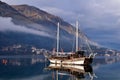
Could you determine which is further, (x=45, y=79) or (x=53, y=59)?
(x=53, y=59)

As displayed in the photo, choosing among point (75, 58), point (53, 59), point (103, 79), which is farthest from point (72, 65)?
point (103, 79)

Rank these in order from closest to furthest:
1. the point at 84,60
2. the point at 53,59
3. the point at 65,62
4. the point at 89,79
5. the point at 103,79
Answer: the point at 89,79, the point at 103,79, the point at 84,60, the point at 65,62, the point at 53,59

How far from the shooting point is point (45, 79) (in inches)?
3676

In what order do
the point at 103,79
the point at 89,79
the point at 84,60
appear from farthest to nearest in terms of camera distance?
the point at 84,60 → the point at 103,79 → the point at 89,79

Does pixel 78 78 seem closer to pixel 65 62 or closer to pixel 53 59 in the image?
pixel 65 62

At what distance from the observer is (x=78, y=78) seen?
8912cm

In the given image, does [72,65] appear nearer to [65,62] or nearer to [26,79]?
[65,62]

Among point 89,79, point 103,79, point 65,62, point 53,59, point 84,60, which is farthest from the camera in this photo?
point 53,59

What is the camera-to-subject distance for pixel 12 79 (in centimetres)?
9575

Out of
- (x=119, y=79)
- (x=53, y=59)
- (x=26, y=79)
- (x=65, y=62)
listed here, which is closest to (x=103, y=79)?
(x=119, y=79)

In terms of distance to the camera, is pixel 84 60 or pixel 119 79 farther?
pixel 84 60

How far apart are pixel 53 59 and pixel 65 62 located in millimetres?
14114

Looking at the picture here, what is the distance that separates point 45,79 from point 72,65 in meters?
53.9

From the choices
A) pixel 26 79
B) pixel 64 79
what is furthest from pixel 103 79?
pixel 26 79
